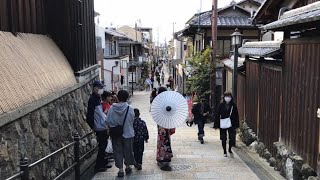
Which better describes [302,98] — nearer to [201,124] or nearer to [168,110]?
[168,110]

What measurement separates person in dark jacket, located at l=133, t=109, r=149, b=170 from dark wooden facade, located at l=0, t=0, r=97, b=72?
3127 millimetres

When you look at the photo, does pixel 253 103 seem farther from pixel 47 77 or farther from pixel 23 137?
pixel 23 137

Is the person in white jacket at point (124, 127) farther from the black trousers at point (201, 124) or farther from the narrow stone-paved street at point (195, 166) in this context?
the black trousers at point (201, 124)

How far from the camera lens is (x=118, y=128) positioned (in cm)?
771

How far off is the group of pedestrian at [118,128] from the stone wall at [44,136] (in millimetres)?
703

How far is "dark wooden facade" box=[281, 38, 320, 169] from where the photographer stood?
6.27 metres

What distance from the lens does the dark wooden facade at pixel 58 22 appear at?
755 cm

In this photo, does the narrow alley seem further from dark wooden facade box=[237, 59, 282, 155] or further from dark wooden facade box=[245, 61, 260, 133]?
dark wooden facade box=[245, 61, 260, 133]

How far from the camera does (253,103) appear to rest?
1166 centimetres

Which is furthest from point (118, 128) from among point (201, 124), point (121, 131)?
point (201, 124)

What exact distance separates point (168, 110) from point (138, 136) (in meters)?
0.93

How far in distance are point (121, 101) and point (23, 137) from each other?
2605 millimetres

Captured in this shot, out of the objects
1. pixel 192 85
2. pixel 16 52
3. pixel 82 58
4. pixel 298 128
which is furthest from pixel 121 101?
pixel 192 85

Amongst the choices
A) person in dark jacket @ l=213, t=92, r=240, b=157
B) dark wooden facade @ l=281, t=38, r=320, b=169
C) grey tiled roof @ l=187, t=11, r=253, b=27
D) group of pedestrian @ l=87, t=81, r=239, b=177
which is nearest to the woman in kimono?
group of pedestrian @ l=87, t=81, r=239, b=177
